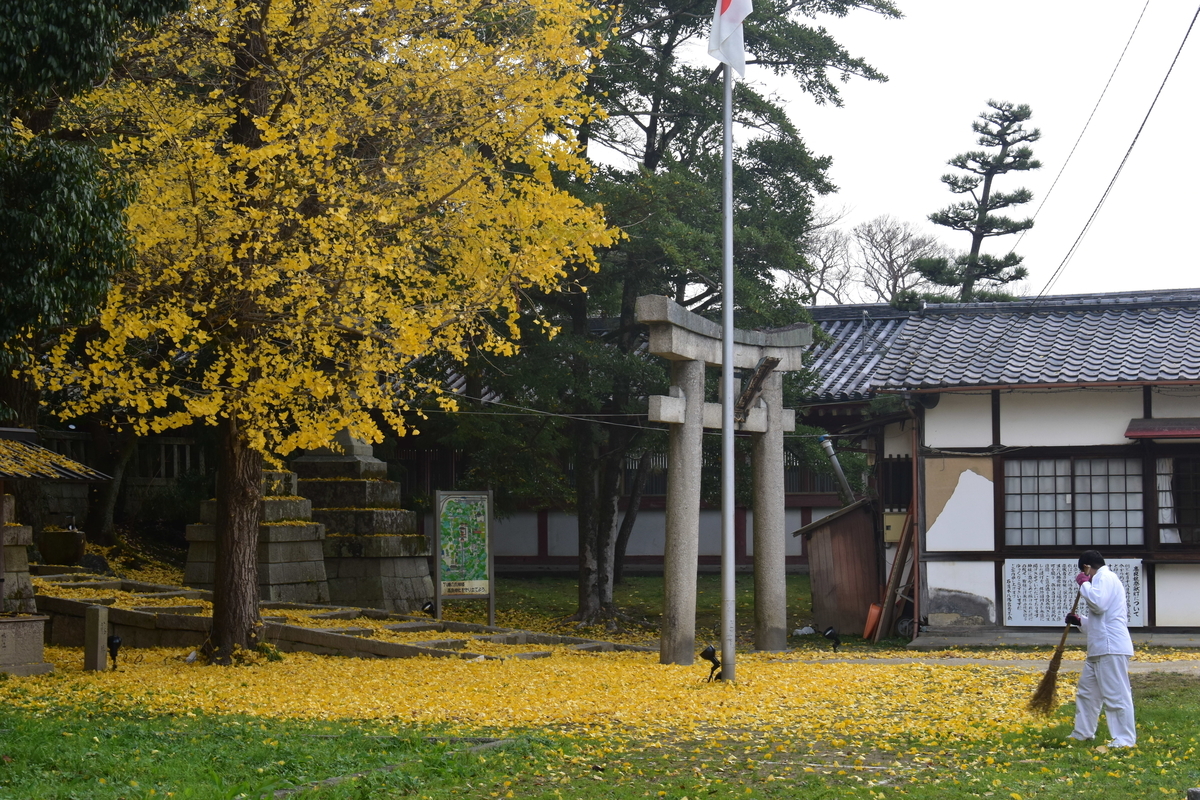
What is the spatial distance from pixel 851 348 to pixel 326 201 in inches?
534

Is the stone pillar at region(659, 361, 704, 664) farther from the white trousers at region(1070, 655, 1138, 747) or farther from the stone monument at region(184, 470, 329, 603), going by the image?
the stone monument at region(184, 470, 329, 603)

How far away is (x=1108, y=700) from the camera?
28.6 feet

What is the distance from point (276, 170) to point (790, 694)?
7203 mm

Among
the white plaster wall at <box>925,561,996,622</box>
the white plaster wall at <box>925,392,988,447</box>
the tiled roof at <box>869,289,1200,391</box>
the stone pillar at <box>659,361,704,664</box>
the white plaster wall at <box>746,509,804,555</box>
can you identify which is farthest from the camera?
the white plaster wall at <box>746,509,804,555</box>

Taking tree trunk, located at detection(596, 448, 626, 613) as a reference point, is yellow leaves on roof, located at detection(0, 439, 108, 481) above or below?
above

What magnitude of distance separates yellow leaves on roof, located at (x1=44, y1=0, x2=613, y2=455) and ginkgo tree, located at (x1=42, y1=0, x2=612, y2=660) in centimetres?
3

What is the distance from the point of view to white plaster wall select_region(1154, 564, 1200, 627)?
652 inches

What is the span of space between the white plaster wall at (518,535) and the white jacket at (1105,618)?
2047cm

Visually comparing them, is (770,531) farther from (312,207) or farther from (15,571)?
(15,571)

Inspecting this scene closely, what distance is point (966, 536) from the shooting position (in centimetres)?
1739

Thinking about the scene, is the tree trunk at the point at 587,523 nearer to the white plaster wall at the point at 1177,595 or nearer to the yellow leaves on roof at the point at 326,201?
the yellow leaves on roof at the point at 326,201

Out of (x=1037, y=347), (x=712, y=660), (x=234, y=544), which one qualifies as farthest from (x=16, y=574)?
(x=1037, y=347)

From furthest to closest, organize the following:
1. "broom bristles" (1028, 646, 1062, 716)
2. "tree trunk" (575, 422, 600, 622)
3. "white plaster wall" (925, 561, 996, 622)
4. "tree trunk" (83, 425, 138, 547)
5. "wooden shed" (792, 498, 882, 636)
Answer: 1. "tree trunk" (83, 425, 138, 547)
2. "tree trunk" (575, 422, 600, 622)
3. "wooden shed" (792, 498, 882, 636)
4. "white plaster wall" (925, 561, 996, 622)
5. "broom bristles" (1028, 646, 1062, 716)

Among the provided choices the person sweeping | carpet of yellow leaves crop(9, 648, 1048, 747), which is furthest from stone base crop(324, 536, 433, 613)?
the person sweeping
